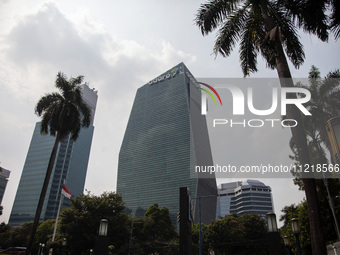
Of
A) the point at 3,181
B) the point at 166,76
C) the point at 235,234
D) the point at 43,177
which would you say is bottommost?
the point at 235,234

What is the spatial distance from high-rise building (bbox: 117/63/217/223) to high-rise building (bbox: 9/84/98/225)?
131 ft

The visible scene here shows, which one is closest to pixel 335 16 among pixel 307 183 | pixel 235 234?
pixel 307 183

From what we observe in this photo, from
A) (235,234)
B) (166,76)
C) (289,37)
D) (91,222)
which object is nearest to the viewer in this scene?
(289,37)

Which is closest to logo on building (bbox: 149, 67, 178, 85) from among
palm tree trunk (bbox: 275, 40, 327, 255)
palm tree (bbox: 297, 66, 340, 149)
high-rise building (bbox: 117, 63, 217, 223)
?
high-rise building (bbox: 117, 63, 217, 223)

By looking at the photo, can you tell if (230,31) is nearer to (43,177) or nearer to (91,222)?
(91,222)

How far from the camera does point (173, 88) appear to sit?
167 meters

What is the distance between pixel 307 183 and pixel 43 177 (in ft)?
655

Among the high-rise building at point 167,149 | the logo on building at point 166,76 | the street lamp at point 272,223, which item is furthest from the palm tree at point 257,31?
the logo on building at point 166,76

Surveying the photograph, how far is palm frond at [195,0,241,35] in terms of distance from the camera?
1403 cm

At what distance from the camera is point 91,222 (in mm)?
38312

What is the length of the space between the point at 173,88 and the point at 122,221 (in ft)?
433

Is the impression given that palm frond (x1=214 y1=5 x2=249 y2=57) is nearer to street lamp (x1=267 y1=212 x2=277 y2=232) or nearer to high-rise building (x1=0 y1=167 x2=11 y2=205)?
street lamp (x1=267 y1=212 x2=277 y2=232)

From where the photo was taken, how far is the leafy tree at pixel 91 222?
3766 centimetres

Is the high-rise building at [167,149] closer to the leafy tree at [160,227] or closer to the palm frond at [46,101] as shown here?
the leafy tree at [160,227]
